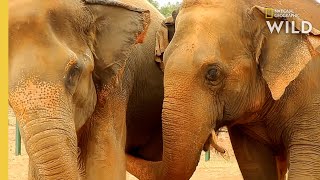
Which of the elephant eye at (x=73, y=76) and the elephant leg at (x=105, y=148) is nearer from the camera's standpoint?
the elephant eye at (x=73, y=76)

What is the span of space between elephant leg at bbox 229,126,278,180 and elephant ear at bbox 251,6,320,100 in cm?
86

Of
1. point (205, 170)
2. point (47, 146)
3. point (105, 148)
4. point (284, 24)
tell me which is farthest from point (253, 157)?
point (205, 170)

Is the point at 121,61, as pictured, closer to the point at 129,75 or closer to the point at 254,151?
the point at 129,75

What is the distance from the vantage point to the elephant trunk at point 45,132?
377 centimetres

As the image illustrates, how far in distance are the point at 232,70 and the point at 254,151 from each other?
106 cm

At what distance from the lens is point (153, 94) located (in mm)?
5809

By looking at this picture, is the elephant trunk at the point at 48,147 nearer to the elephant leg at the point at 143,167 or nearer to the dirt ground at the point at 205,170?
the elephant leg at the point at 143,167

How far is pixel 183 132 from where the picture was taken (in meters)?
4.90

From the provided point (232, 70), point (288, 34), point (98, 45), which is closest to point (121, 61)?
point (98, 45)

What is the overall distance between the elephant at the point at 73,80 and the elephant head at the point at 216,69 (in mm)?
383

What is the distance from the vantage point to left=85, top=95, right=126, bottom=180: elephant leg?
4.57m

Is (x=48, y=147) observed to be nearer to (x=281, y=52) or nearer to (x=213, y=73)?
(x=213, y=73)

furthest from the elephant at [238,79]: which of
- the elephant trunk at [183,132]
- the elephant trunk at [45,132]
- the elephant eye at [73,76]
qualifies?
the elephant trunk at [45,132]

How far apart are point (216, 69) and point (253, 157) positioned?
117 cm
